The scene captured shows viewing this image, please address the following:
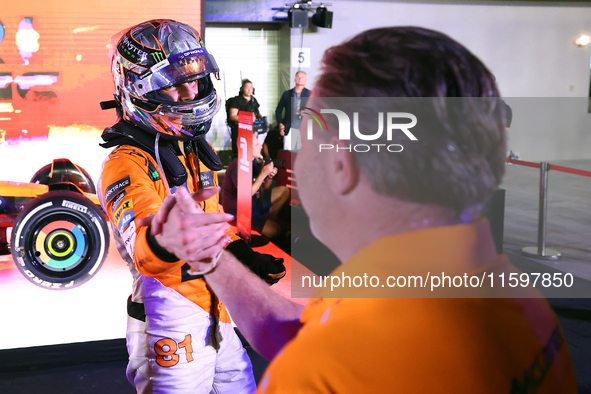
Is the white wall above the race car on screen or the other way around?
above

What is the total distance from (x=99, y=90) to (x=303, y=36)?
556cm

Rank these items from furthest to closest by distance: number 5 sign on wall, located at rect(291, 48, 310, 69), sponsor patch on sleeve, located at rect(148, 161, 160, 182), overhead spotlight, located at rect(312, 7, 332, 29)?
overhead spotlight, located at rect(312, 7, 332, 29) < number 5 sign on wall, located at rect(291, 48, 310, 69) < sponsor patch on sleeve, located at rect(148, 161, 160, 182)

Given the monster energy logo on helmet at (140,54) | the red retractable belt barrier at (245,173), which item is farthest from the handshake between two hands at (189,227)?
the red retractable belt barrier at (245,173)

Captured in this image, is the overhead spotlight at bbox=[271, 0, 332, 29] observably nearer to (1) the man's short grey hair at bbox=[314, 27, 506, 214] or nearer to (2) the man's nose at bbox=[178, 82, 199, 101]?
(2) the man's nose at bbox=[178, 82, 199, 101]

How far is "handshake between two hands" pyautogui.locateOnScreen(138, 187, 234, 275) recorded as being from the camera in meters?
0.92

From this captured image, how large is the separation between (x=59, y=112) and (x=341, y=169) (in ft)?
8.22

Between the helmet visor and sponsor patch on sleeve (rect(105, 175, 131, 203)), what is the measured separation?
34 centimetres

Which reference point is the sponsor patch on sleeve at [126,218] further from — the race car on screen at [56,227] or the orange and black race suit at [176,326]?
the race car on screen at [56,227]

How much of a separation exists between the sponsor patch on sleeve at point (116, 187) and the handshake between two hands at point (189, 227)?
0.49m

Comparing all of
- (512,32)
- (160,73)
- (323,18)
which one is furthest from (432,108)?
(512,32)

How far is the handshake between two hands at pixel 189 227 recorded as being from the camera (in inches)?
36.1

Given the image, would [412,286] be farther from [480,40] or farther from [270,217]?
[480,40]

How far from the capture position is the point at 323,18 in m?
7.36

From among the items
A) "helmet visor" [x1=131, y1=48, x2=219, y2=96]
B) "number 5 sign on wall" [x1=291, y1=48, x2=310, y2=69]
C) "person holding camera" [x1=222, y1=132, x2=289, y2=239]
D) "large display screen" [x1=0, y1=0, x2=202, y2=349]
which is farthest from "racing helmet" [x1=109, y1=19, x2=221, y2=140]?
"person holding camera" [x1=222, y1=132, x2=289, y2=239]
